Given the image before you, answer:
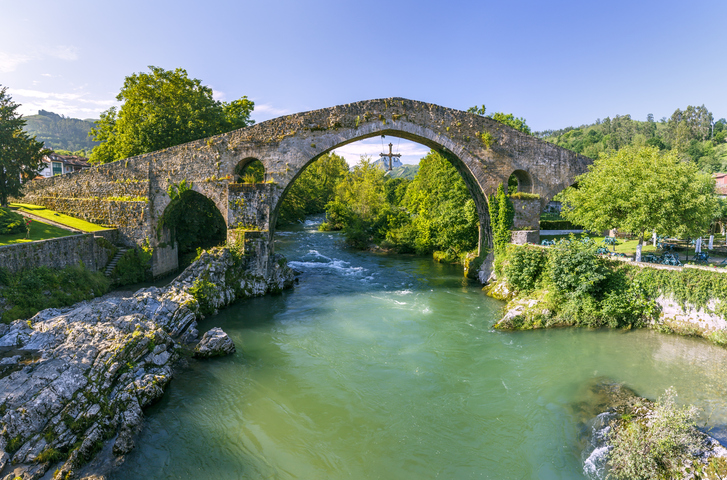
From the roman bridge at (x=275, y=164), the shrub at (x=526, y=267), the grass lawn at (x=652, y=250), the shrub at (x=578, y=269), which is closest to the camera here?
the shrub at (x=578, y=269)

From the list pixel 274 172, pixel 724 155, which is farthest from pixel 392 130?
pixel 724 155

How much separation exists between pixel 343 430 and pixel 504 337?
6.51 metres

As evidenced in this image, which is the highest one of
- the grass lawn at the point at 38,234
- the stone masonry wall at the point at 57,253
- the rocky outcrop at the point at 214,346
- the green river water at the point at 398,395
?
the grass lawn at the point at 38,234

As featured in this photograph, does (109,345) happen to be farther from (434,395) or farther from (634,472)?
(634,472)

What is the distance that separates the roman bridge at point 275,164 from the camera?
54.4ft

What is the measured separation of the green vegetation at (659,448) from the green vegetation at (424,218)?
1522 cm

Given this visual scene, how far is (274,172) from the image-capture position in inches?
664

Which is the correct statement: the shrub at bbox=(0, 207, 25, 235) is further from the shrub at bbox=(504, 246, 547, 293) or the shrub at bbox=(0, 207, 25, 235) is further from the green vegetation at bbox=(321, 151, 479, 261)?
the green vegetation at bbox=(321, 151, 479, 261)

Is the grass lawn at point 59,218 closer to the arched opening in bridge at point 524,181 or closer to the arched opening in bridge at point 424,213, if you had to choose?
the arched opening in bridge at point 424,213

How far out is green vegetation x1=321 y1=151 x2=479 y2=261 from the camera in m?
21.8

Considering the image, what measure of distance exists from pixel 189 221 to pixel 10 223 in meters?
7.90

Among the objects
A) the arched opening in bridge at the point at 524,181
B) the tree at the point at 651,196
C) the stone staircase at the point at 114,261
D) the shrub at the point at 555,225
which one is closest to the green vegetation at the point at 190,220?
the stone staircase at the point at 114,261

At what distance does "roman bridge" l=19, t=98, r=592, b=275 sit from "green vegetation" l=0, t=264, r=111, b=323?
3.84 m

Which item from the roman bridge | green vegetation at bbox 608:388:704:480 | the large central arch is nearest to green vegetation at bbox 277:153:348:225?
the roman bridge
